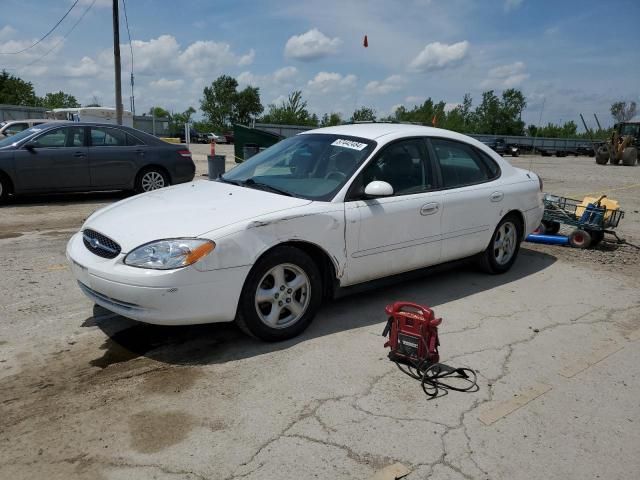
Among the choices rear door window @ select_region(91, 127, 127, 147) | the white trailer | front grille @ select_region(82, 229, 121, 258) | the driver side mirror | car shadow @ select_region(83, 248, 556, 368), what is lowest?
car shadow @ select_region(83, 248, 556, 368)

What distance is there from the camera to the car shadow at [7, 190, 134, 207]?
32.5ft

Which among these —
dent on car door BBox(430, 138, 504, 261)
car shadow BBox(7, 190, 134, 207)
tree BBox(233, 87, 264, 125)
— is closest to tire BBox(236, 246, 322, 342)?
dent on car door BBox(430, 138, 504, 261)

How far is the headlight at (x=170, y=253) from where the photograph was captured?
3.41 meters

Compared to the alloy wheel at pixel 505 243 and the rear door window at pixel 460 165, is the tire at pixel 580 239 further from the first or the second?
the rear door window at pixel 460 165

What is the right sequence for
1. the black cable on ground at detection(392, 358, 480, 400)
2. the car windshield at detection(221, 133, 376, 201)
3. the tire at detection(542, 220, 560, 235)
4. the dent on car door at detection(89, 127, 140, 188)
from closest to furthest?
1. the black cable on ground at detection(392, 358, 480, 400)
2. the car windshield at detection(221, 133, 376, 201)
3. the tire at detection(542, 220, 560, 235)
4. the dent on car door at detection(89, 127, 140, 188)

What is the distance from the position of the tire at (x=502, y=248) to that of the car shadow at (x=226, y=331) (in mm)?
332

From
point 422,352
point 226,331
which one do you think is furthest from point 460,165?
point 226,331

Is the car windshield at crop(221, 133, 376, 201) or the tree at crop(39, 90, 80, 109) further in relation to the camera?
the tree at crop(39, 90, 80, 109)

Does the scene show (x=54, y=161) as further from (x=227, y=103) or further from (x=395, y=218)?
(x=227, y=103)

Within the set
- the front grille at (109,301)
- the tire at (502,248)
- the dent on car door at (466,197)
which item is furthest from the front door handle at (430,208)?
the front grille at (109,301)

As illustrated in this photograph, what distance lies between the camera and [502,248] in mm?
5879

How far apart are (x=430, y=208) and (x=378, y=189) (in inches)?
31.6

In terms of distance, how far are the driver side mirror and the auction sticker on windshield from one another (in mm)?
495

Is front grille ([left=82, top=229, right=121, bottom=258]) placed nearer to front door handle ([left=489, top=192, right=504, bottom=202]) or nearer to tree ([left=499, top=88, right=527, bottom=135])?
front door handle ([left=489, top=192, right=504, bottom=202])
